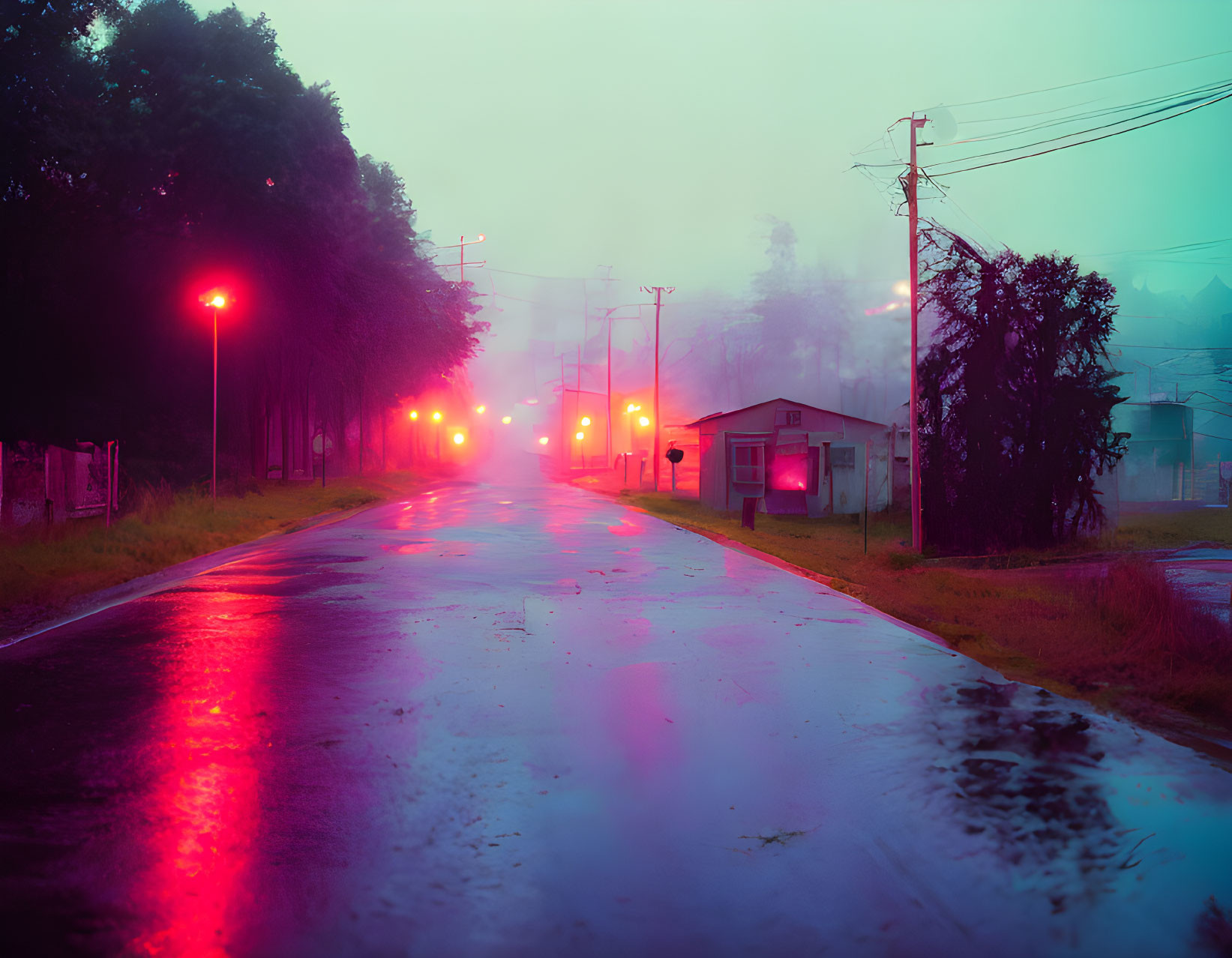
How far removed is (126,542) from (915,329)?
17.5 metres

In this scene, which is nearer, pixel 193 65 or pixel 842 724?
pixel 842 724

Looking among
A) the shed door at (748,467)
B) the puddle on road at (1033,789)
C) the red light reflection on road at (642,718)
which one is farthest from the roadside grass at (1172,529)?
the red light reflection on road at (642,718)

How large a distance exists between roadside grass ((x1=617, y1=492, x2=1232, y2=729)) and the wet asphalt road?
77cm

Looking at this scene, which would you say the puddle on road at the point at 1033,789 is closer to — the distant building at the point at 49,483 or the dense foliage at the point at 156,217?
the distant building at the point at 49,483

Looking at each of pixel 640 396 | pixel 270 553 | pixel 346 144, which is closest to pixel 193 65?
pixel 346 144

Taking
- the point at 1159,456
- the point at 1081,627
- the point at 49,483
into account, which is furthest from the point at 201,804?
the point at 1159,456

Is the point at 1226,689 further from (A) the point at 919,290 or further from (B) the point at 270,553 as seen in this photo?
(A) the point at 919,290

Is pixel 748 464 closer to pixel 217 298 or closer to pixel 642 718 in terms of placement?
pixel 217 298

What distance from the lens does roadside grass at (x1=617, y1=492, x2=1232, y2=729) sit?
26.2 ft

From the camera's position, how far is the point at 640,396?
342 ft

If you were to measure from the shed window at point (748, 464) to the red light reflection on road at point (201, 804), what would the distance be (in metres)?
27.7

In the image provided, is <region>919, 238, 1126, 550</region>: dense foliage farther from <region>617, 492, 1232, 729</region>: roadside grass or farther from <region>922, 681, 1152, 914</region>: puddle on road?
<region>922, 681, 1152, 914</region>: puddle on road

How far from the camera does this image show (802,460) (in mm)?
34750

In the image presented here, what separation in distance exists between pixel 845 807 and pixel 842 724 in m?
1.70
